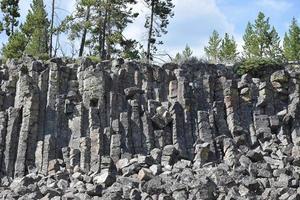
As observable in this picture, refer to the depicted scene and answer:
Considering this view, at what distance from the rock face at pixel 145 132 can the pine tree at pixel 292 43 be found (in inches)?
497

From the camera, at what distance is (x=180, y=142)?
131 feet

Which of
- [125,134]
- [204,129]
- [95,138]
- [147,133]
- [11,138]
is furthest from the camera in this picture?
[204,129]

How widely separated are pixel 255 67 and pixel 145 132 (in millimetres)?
11213

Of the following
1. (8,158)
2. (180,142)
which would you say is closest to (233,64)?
(180,142)

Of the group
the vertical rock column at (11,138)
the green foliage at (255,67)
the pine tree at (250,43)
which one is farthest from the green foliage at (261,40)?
the vertical rock column at (11,138)

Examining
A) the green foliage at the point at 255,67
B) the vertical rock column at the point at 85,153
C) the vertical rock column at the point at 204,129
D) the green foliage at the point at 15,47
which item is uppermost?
the green foliage at the point at 15,47

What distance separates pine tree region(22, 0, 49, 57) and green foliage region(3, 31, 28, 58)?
0.50 metres

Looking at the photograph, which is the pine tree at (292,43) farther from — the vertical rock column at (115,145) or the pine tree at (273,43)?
the vertical rock column at (115,145)

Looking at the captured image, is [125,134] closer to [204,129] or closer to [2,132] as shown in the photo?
[204,129]

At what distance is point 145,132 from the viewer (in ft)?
131

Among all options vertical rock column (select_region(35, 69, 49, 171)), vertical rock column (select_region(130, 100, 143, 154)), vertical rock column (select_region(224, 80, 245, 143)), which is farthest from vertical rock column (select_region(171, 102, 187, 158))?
vertical rock column (select_region(35, 69, 49, 171))

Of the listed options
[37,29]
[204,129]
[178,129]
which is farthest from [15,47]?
[204,129]

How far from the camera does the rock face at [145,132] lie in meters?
34.8

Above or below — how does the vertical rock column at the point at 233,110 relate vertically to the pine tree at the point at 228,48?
below
